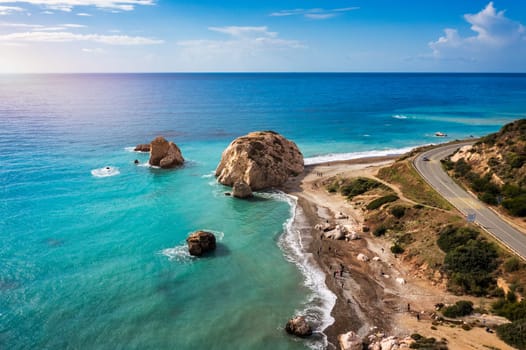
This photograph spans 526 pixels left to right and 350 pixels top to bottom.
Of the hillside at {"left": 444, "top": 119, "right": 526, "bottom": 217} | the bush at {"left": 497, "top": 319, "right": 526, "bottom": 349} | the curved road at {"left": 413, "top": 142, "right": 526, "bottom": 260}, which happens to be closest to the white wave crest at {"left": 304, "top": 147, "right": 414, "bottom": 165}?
the curved road at {"left": 413, "top": 142, "right": 526, "bottom": 260}

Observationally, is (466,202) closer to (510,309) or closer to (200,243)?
(510,309)

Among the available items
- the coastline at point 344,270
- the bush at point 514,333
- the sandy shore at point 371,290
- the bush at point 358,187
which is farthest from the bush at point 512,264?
the bush at point 358,187

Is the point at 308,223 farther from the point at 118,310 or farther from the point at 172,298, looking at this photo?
the point at 118,310

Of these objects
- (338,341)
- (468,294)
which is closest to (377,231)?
(468,294)

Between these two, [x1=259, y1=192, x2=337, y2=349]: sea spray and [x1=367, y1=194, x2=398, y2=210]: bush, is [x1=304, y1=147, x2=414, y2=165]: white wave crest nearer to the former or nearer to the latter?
[x1=259, y1=192, x2=337, y2=349]: sea spray

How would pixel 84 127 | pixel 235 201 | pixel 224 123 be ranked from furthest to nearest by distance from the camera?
1. pixel 224 123
2. pixel 84 127
3. pixel 235 201
